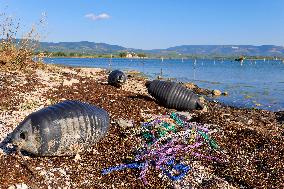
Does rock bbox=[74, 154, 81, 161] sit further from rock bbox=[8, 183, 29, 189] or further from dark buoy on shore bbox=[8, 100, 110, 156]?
rock bbox=[8, 183, 29, 189]

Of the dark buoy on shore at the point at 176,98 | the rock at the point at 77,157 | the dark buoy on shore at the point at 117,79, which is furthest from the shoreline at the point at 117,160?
the dark buoy on shore at the point at 117,79

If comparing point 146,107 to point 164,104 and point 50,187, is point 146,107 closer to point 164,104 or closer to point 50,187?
point 164,104

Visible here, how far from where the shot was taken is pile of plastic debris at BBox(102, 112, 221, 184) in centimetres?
769

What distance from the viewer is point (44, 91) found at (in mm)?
14156

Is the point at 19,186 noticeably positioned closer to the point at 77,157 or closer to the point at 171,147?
the point at 77,157

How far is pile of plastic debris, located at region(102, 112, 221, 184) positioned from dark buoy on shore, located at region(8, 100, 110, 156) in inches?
39.6

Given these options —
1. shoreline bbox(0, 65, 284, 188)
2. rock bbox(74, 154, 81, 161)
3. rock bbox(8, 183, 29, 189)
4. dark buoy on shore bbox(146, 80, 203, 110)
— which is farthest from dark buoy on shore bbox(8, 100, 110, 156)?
dark buoy on shore bbox(146, 80, 203, 110)

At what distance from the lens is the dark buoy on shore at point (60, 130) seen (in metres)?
7.41

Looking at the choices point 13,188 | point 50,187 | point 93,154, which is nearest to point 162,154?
point 93,154

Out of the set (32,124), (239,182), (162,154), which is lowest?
(239,182)

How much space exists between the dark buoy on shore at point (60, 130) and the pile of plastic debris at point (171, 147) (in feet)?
3.30

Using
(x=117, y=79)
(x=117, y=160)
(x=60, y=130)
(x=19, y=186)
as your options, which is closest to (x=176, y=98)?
(x=117, y=79)

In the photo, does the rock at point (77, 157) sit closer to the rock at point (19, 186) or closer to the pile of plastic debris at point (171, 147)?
the pile of plastic debris at point (171, 147)

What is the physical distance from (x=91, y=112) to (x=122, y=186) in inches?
83.5
